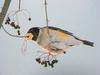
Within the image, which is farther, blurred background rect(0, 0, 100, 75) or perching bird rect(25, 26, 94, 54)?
blurred background rect(0, 0, 100, 75)

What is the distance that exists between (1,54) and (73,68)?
167 mm

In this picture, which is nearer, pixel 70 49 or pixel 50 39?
pixel 50 39

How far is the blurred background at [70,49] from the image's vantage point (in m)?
0.45

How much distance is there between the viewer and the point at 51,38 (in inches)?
13.0

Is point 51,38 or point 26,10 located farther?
point 26,10

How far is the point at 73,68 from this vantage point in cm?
47

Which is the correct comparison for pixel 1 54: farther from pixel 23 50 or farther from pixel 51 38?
pixel 51 38

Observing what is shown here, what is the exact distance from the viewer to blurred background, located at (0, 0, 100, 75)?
45cm

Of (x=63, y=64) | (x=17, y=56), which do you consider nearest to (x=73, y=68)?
(x=63, y=64)

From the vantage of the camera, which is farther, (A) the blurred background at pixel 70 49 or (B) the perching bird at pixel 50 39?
(A) the blurred background at pixel 70 49

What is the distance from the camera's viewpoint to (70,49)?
46cm

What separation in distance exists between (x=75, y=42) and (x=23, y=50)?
0.16 m

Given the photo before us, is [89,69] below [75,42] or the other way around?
below

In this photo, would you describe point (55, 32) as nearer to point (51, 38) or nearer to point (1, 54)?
point (51, 38)
